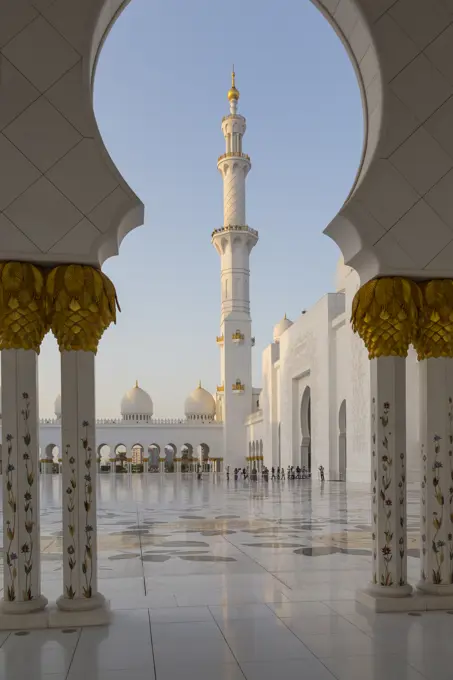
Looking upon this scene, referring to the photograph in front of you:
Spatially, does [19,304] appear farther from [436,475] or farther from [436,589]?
[436,589]

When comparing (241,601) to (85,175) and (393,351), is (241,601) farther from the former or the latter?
(85,175)

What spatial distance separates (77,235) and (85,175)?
0.28 meters

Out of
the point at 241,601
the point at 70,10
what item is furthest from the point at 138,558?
the point at 70,10

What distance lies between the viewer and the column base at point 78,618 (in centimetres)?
315

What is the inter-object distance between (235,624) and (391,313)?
1.63 m

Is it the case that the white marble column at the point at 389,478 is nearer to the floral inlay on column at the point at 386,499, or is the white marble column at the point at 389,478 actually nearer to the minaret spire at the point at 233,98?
the floral inlay on column at the point at 386,499

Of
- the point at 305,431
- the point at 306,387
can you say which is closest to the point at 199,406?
the point at 305,431

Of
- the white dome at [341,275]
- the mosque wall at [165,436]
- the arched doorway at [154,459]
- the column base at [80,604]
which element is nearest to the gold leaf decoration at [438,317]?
the column base at [80,604]

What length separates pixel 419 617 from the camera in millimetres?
3248

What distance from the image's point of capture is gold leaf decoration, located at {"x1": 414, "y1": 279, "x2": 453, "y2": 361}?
356 centimetres

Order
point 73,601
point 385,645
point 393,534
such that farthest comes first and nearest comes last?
point 393,534 → point 73,601 → point 385,645

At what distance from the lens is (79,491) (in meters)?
3.31

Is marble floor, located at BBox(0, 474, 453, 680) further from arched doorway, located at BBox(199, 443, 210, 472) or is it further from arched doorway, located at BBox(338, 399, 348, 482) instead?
arched doorway, located at BBox(199, 443, 210, 472)

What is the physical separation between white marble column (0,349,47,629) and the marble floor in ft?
0.50
